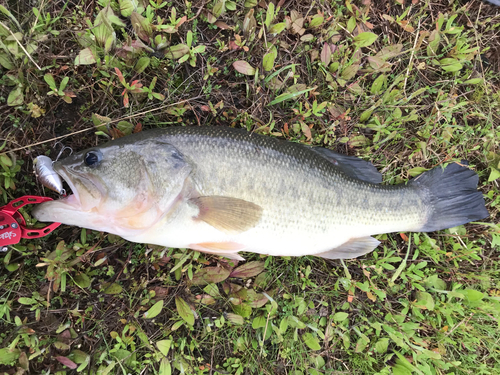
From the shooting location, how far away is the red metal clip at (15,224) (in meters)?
1.98

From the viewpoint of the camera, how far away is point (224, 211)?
200cm

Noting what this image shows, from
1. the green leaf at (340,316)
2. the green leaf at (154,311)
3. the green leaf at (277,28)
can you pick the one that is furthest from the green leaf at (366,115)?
the green leaf at (154,311)

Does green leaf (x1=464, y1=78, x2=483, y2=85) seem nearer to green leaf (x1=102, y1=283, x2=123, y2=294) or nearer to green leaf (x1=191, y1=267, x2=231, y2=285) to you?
green leaf (x1=191, y1=267, x2=231, y2=285)

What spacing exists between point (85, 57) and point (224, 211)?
156 centimetres

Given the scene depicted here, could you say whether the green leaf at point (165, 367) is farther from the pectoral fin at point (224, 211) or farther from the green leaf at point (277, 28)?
the green leaf at point (277, 28)

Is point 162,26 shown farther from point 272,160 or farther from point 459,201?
point 459,201

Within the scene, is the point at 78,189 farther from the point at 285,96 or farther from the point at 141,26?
the point at 285,96

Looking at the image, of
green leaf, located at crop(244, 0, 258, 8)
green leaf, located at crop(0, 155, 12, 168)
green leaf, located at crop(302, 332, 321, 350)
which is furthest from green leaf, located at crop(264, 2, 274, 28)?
green leaf, located at crop(302, 332, 321, 350)

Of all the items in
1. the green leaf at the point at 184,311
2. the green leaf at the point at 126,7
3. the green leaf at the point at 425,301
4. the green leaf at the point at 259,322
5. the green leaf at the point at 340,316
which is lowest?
the green leaf at the point at 340,316

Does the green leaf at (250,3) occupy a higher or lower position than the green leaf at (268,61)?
higher

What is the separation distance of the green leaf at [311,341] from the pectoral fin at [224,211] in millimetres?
1238

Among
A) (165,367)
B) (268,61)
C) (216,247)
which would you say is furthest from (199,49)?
(165,367)

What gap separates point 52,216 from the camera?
1.87 meters

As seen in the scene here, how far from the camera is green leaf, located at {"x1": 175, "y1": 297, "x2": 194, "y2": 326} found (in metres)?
2.34
